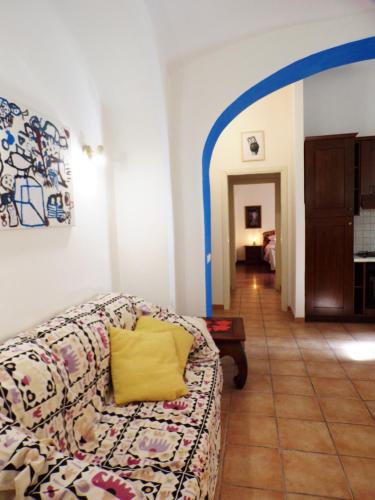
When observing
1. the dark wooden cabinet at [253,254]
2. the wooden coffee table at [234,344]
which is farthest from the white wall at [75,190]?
the dark wooden cabinet at [253,254]

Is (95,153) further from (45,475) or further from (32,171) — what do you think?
(45,475)

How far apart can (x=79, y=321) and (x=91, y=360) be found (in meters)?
0.22

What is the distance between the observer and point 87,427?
143cm

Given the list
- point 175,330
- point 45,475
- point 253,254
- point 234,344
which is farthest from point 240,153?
point 253,254

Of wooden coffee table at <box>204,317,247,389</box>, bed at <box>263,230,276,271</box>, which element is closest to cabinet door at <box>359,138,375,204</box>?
wooden coffee table at <box>204,317,247,389</box>

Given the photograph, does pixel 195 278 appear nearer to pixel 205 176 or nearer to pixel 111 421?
pixel 205 176

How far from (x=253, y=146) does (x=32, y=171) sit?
140 inches

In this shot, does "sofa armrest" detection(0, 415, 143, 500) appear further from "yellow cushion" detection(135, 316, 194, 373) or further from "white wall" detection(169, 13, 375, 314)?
"white wall" detection(169, 13, 375, 314)

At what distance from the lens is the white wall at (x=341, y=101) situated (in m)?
4.10

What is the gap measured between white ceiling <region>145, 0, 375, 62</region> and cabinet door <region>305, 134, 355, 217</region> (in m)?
1.59

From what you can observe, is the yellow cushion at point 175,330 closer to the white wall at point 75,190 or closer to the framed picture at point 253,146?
the white wall at point 75,190

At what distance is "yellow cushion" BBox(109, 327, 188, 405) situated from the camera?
1.64 m

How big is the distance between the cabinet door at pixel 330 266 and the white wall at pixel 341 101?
1312mm

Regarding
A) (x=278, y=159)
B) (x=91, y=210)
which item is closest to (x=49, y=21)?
(x=91, y=210)
